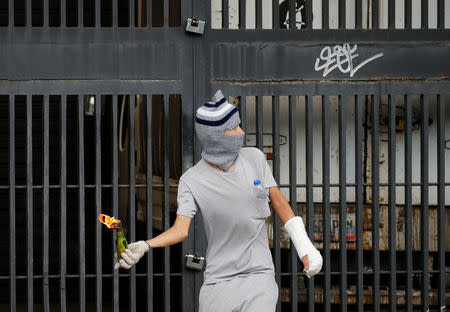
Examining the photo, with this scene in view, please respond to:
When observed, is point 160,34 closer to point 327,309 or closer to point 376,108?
point 376,108

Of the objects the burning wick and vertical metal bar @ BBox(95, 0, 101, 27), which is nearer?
the burning wick

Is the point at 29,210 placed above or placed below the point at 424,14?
below

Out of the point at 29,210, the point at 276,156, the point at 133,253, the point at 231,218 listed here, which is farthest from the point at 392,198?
the point at 133,253

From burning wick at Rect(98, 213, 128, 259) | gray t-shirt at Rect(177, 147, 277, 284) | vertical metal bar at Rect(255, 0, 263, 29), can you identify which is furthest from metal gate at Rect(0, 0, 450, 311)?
burning wick at Rect(98, 213, 128, 259)

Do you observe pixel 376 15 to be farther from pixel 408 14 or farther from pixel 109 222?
pixel 109 222

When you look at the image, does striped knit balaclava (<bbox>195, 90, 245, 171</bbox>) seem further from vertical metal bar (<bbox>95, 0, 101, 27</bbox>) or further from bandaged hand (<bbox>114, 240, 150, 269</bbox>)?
vertical metal bar (<bbox>95, 0, 101, 27</bbox>)

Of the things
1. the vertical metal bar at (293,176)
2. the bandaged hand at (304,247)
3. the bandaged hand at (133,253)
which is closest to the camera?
the bandaged hand at (133,253)

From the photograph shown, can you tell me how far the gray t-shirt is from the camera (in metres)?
4.62

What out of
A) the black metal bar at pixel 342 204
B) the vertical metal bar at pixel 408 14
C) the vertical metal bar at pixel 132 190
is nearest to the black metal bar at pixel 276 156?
the black metal bar at pixel 342 204

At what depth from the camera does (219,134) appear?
4.61 metres

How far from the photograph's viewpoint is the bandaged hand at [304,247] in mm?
4551

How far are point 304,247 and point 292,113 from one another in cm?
200

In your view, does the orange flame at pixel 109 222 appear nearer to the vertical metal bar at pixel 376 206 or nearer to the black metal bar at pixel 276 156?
the black metal bar at pixel 276 156

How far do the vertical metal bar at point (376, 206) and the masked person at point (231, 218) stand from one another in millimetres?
1932
